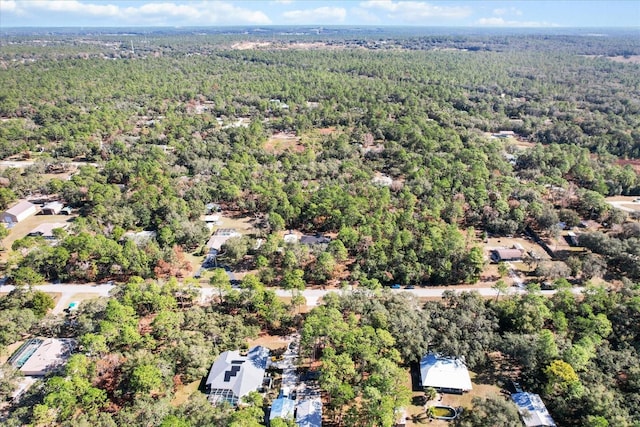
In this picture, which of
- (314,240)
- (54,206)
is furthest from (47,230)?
(314,240)

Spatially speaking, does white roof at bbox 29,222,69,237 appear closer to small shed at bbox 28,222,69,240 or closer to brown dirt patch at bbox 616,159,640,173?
small shed at bbox 28,222,69,240

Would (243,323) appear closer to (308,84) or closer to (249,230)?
(249,230)

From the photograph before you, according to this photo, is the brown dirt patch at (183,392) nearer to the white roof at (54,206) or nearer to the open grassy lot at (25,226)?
the open grassy lot at (25,226)

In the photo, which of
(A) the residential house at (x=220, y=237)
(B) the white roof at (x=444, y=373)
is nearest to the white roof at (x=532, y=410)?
(B) the white roof at (x=444, y=373)

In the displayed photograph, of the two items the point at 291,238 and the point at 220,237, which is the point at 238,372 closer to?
the point at 291,238

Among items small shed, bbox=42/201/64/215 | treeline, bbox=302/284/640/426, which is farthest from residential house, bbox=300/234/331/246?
small shed, bbox=42/201/64/215
